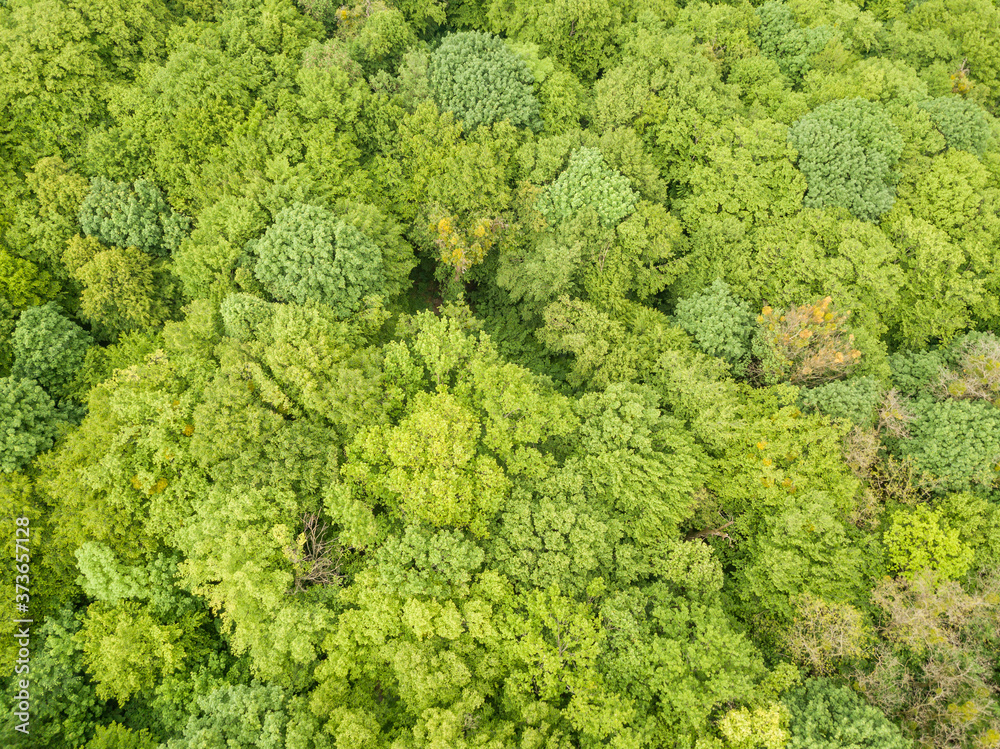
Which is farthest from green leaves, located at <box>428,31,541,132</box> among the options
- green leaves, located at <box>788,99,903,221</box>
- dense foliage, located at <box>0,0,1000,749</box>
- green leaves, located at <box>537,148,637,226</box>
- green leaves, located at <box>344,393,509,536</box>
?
green leaves, located at <box>344,393,509,536</box>

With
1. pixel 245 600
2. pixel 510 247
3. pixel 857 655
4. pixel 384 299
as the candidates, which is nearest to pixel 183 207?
pixel 384 299

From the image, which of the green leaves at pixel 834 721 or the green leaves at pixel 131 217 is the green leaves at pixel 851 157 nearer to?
the green leaves at pixel 834 721

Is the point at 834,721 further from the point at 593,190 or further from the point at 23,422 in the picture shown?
the point at 23,422

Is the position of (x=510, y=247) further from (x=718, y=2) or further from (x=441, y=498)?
(x=718, y=2)
